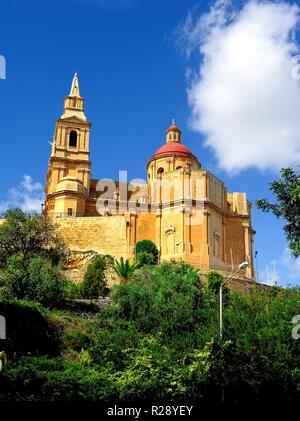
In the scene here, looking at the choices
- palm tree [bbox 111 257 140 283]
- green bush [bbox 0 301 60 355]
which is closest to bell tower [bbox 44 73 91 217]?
palm tree [bbox 111 257 140 283]

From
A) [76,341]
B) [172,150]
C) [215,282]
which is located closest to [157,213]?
[172,150]

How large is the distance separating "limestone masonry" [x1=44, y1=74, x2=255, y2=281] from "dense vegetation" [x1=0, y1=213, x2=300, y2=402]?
11286 millimetres

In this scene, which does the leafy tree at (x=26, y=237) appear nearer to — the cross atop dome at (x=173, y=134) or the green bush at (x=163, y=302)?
the green bush at (x=163, y=302)

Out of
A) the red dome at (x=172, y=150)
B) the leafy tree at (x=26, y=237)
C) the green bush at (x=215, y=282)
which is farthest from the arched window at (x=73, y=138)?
the green bush at (x=215, y=282)

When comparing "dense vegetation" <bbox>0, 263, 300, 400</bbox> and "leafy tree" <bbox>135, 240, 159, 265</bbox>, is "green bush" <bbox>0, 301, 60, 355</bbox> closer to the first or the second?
"dense vegetation" <bbox>0, 263, 300, 400</bbox>

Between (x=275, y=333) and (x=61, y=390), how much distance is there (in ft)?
31.4

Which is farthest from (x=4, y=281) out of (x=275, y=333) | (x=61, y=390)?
(x=275, y=333)

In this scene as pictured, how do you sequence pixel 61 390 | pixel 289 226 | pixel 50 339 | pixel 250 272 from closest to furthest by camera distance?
pixel 61 390 → pixel 289 226 → pixel 50 339 → pixel 250 272

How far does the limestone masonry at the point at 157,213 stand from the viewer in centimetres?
4612

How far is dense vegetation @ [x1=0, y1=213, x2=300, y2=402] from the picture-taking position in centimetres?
2219
